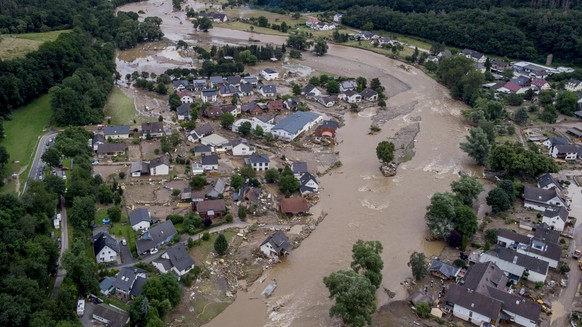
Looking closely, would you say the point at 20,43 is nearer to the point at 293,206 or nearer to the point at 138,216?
the point at 138,216

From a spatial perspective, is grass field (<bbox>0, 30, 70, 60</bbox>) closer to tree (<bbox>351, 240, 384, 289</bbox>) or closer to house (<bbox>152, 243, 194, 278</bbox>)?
house (<bbox>152, 243, 194, 278</bbox>)

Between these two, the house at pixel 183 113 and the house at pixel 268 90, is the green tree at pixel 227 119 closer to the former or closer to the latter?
the house at pixel 183 113

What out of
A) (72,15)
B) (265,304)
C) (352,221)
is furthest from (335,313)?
(72,15)

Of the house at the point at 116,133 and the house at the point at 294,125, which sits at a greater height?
the house at the point at 294,125

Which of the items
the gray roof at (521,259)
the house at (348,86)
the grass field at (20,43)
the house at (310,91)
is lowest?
the house at (310,91)

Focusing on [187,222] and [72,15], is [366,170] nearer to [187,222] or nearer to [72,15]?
[187,222]

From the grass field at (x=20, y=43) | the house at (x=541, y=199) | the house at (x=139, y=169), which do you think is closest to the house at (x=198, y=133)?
the house at (x=139, y=169)

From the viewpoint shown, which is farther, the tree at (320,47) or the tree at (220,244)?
the tree at (320,47)
